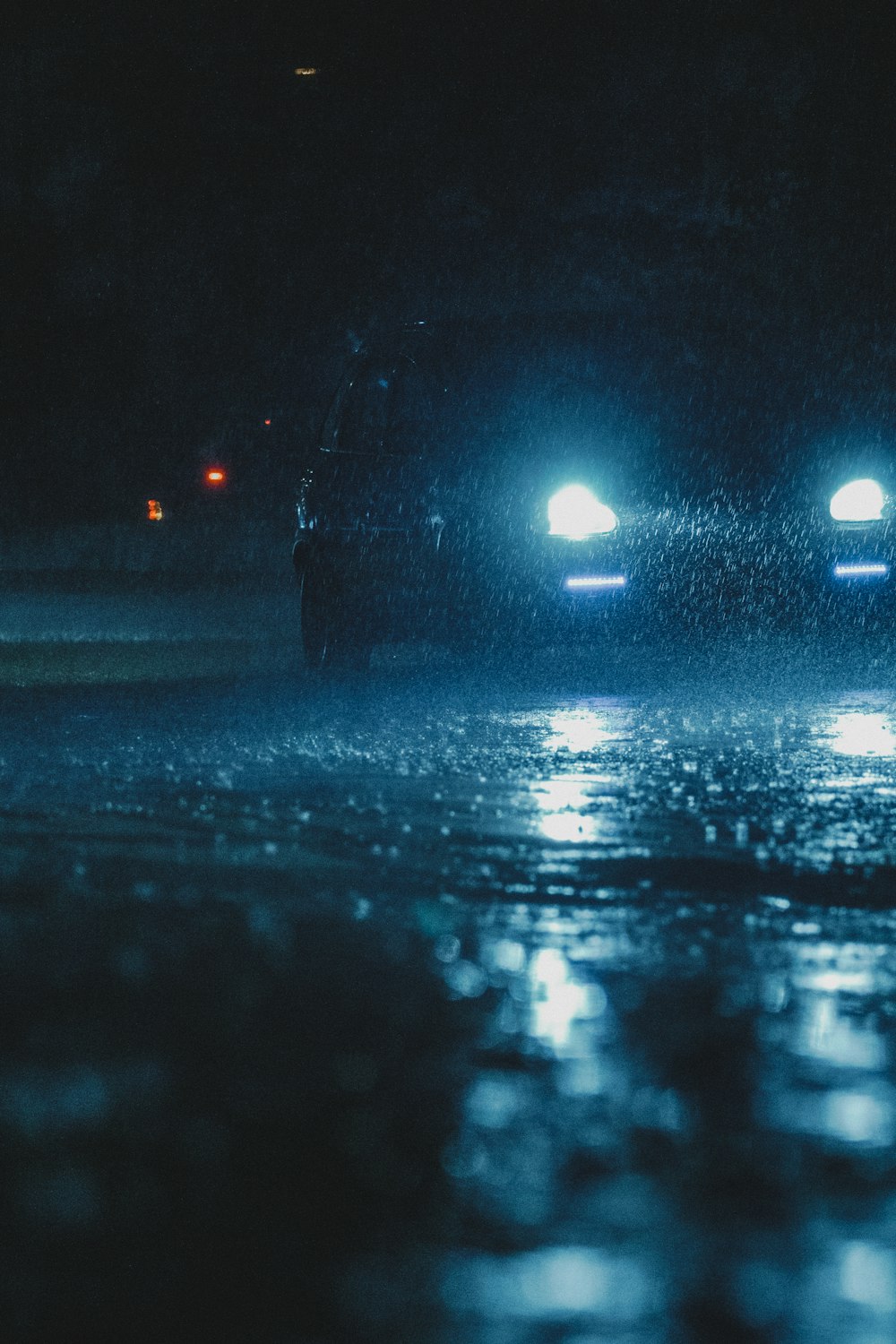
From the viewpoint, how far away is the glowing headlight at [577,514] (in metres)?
10.3

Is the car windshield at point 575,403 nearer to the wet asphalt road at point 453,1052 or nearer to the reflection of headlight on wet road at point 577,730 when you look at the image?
the reflection of headlight on wet road at point 577,730

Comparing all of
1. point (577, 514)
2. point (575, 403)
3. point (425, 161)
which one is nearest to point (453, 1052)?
point (577, 514)

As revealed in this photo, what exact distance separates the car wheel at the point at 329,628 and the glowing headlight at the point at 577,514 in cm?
129

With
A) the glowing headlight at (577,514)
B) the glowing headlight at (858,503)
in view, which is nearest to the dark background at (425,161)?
the glowing headlight at (858,503)

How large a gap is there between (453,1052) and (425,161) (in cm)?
2320

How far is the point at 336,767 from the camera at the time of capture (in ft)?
24.5

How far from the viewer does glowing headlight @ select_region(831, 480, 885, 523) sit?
33.8 feet

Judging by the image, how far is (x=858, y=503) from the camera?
34.0 feet

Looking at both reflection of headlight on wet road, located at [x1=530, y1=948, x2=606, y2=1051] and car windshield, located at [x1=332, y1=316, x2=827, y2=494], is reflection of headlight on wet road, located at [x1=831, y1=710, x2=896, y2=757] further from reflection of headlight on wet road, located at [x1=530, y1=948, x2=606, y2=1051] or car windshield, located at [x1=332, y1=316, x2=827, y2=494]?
reflection of headlight on wet road, located at [x1=530, y1=948, x2=606, y2=1051]

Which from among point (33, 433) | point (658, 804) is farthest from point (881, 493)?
point (33, 433)

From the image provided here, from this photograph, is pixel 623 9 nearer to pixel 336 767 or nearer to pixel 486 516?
pixel 486 516

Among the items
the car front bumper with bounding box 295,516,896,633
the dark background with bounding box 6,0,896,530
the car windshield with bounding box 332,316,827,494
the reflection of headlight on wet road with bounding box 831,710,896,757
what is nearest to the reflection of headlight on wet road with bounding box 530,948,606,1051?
the reflection of headlight on wet road with bounding box 831,710,896,757

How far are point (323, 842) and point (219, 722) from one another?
3.28 meters

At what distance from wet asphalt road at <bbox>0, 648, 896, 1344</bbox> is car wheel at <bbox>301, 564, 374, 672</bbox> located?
146 inches
